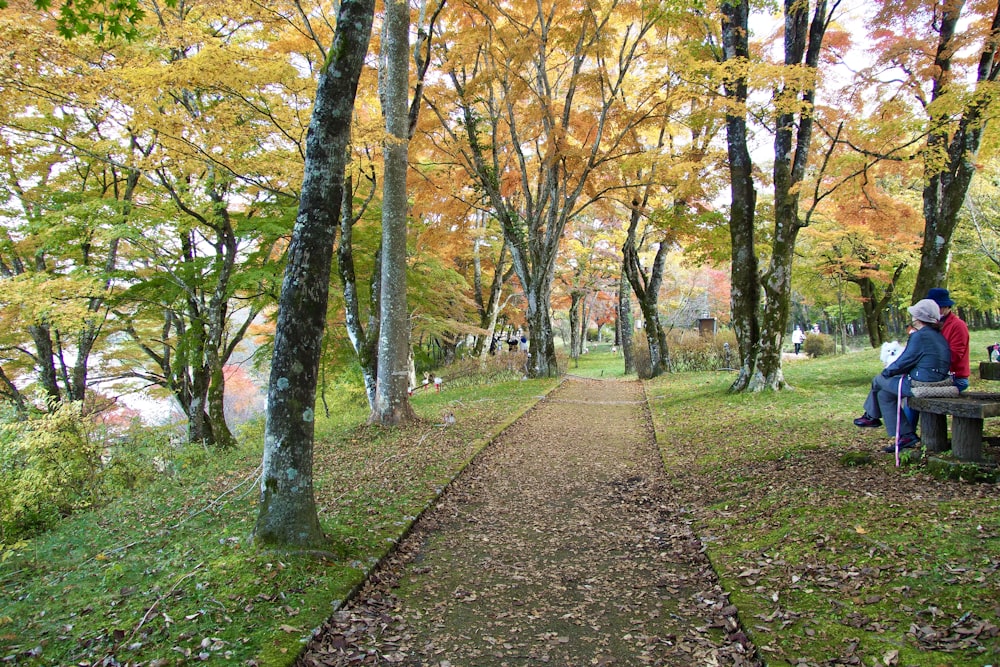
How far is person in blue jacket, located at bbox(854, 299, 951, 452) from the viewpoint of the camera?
473cm

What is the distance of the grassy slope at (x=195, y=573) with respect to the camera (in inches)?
110

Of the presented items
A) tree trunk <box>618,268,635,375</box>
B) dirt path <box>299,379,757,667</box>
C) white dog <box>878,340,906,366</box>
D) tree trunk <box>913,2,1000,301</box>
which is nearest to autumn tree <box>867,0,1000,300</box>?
tree trunk <box>913,2,1000,301</box>

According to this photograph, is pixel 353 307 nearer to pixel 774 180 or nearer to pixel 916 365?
pixel 916 365

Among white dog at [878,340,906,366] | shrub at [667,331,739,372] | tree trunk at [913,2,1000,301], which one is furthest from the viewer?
shrub at [667,331,739,372]

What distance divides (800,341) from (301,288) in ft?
97.1

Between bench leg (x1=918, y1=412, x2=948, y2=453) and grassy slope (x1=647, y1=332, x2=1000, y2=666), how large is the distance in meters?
0.22

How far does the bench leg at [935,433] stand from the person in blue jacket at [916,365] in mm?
213

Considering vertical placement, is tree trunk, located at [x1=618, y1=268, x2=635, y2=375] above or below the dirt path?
above

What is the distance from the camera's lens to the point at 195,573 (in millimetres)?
3512

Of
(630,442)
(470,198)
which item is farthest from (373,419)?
(470,198)

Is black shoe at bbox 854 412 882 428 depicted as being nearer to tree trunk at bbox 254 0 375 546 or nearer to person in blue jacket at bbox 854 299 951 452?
person in blue jacket at bbox 854 299 951 452

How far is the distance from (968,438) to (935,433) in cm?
40

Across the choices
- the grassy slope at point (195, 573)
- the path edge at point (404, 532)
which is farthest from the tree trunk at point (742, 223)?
the grassy slope at point (195, 573)

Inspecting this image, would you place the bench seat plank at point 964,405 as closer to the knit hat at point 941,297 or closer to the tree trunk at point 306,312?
the knit hat at point 941,297
